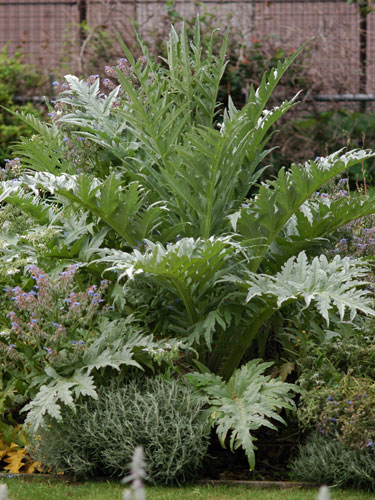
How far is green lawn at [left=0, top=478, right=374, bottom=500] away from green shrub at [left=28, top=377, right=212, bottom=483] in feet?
0.31

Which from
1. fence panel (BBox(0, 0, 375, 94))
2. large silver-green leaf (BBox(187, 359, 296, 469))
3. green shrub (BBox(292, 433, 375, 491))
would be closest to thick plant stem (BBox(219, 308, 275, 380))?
large silver-green leaf (BBox(187, 359, 296, 469))

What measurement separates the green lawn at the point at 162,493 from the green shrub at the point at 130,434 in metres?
0.10

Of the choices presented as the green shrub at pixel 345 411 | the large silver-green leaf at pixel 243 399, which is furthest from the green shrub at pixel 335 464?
the large silver-green leaf at pixel 243 399

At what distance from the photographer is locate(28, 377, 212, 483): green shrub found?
3762mm

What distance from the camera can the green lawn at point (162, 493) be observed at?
3.61m

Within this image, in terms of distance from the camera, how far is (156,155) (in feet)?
15.0

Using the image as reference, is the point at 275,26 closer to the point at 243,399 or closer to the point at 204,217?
the point at 204,217

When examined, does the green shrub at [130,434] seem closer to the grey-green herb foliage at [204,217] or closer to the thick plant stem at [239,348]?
the grey-green herb foliage at [204,217]

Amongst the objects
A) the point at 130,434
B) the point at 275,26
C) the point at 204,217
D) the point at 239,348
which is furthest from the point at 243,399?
the point at 275,26

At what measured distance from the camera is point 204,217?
4.29 m

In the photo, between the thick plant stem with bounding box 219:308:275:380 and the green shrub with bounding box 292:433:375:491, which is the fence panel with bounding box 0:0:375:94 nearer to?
the thick plant stem with bounding box 219:308:275:380

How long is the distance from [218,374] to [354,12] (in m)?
8.10

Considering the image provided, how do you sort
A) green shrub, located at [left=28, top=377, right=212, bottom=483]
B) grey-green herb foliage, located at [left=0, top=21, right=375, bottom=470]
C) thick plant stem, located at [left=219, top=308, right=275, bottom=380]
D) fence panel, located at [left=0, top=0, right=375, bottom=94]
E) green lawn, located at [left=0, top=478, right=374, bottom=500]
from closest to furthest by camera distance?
green lawn, located at [left=0, top=478, right=374, bottom=500] < green shrub, located at [left=28, top=377, right=212, bottom=483] < grey-green herb foliage, located at [left=0, top=21, right=375, bottom=470] < thick plant stem, located at [left=219, top=308, right=275, bottom=380] < fence panel, located at [left=0, top=0, right=375, bottom=94]

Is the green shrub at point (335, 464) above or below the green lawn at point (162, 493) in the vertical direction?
above
